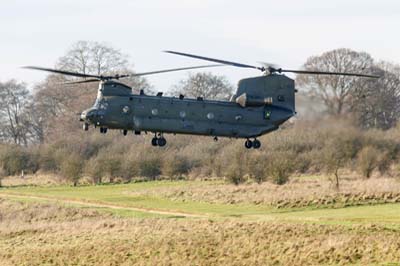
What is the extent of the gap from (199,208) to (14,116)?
178 ft

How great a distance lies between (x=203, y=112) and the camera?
42.5 m

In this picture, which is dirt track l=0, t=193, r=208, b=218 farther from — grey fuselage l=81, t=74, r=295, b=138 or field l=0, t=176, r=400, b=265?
grey fuselage l=81, t=74, r=295, b=138

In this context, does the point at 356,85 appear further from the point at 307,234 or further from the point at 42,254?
the point at 42,254

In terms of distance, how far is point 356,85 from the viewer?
4950 cm

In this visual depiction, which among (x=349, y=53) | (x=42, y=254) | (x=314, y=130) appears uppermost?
(x=349, y=53)

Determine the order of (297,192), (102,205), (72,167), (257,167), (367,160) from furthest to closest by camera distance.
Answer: (72,167), (257,167), (102,205), (297,192), (367,160)

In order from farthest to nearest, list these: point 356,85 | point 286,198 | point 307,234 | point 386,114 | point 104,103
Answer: point 286,198 → point 307,234 → point 386,114 → point 356,85 → point 104,103

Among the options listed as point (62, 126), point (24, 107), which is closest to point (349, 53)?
point (62, 126)

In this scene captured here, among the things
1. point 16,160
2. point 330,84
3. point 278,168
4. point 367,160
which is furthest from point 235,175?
point 330,84

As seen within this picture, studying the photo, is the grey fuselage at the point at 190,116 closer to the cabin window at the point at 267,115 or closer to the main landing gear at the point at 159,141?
the cabin window at the point at 267,115

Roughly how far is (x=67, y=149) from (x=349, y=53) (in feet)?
166

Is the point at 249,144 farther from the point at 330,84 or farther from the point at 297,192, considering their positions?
the point at 297,192

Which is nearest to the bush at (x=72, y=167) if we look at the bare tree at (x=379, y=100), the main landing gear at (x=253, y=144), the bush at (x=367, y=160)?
the bush at (x=367, y=160)

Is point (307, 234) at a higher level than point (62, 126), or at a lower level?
lower
